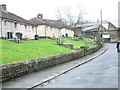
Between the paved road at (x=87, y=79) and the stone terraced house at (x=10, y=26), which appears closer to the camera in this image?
the paved road at (x=87, y=79)

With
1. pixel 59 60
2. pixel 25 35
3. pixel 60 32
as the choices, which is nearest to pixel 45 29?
pixel 25 35

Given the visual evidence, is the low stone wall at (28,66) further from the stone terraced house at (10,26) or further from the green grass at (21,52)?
the stone terraced house at (10,26)

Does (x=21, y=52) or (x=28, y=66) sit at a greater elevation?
(x=21, y=52)

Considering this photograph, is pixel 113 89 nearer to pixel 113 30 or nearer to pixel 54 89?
pixel 54 89

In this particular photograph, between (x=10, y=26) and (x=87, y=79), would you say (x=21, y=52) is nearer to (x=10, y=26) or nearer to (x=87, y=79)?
(x=87, y=79)

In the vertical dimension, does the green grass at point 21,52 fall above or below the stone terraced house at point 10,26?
below

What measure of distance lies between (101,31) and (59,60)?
184ft

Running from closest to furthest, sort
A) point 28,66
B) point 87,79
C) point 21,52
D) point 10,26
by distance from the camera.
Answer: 1. point 87,79
2. point 28,66
3. point 21,52
4. point 10,26

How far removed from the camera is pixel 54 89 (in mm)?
8875


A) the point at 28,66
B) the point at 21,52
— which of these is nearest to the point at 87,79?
the point at 28,66

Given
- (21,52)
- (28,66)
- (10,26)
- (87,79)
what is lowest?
(87,79)

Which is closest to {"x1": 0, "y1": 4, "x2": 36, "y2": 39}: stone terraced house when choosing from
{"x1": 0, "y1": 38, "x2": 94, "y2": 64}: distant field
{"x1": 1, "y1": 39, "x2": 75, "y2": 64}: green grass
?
{"x1": 0, "y1": 38, "x2": 94, "y2": 64}: distant field

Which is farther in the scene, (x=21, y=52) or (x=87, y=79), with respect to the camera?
(x=21, y=52)

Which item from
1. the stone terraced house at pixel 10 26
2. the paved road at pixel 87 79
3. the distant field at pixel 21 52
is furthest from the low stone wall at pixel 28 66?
the stone terraced house at pixel 10 26
